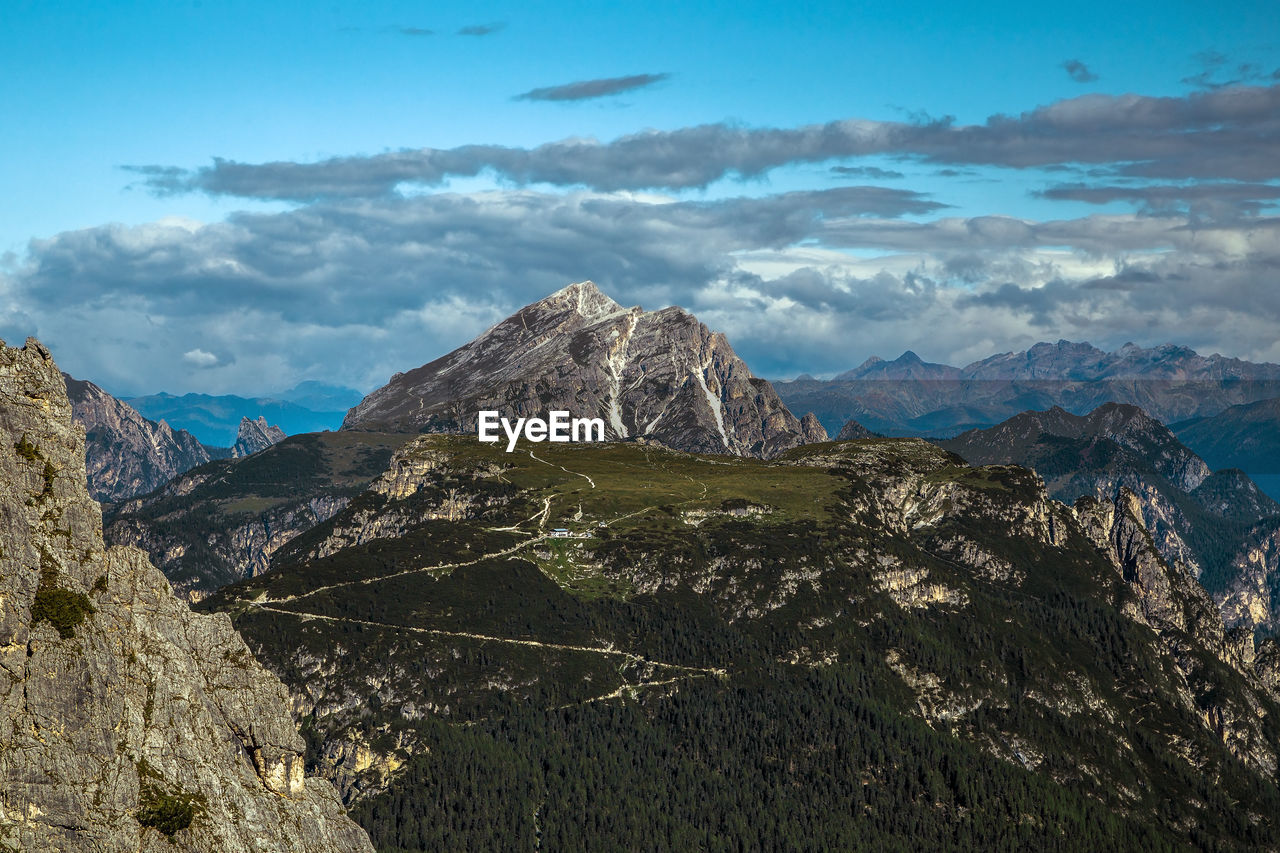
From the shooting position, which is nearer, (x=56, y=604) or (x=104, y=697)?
(x=104, y=697)

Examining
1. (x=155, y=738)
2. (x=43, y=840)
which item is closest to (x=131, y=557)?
(x=155, y=738)

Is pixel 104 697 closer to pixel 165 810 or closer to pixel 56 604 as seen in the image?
pixel 56 604

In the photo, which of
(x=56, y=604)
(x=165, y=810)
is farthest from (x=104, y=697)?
(x=165, y=810)

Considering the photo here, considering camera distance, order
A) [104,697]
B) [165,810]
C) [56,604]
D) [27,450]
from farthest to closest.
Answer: [27,450]
[56,604]
[104,697]
[165,810]

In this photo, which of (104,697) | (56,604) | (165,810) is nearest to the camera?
(165,810)

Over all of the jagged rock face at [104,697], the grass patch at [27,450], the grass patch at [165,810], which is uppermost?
the grass patch at [27,450]

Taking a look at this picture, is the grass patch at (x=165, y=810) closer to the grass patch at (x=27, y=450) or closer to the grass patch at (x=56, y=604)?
the grass patch at (x=56, y=604)

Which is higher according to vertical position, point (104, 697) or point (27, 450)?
point (27, 450)

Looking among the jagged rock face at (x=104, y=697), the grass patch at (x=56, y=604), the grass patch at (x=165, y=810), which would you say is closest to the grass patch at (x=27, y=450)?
the jagged rock face at (x=104, y=697)

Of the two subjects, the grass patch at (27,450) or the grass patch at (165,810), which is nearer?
the grass patch at (165,810)
